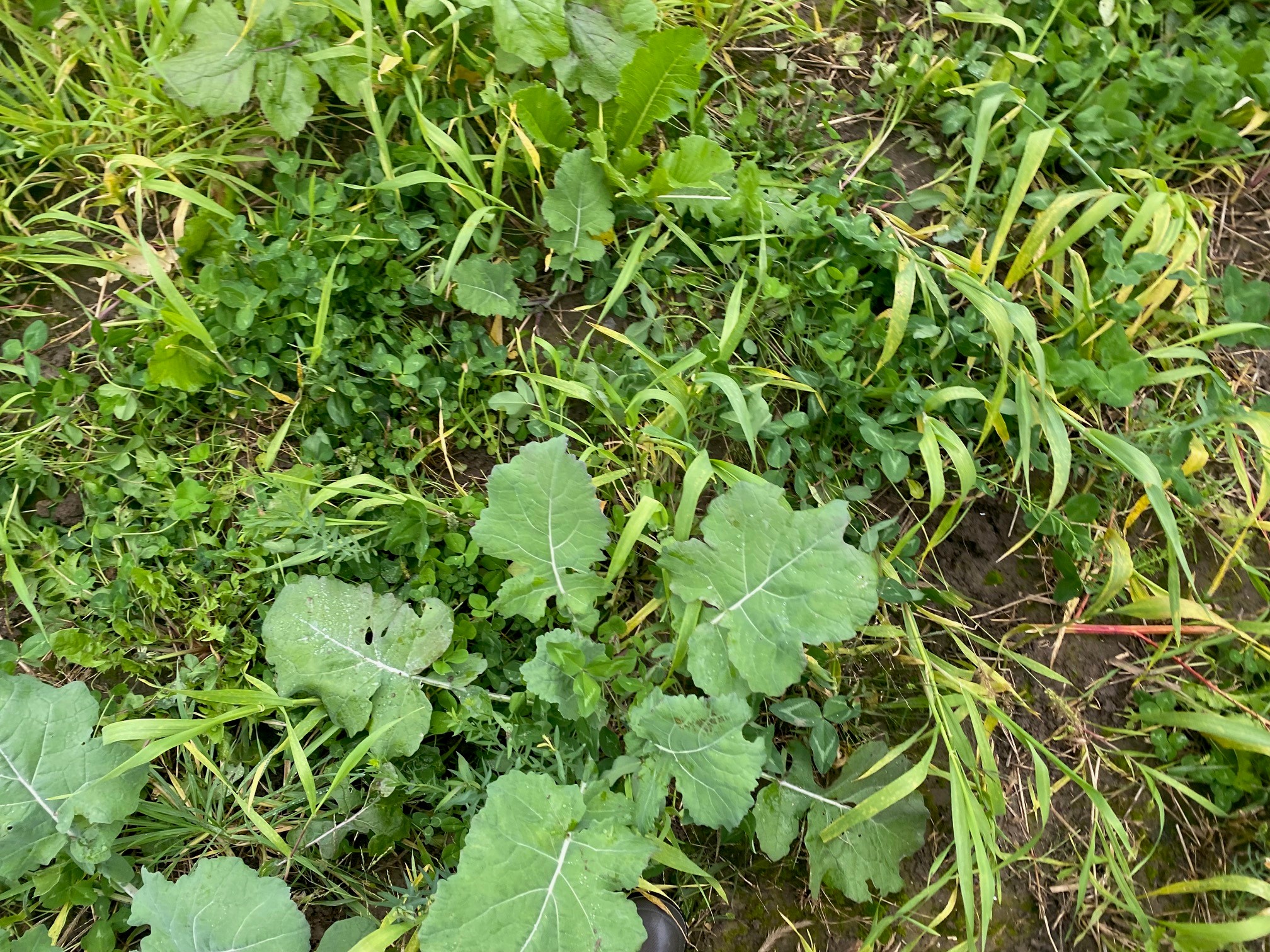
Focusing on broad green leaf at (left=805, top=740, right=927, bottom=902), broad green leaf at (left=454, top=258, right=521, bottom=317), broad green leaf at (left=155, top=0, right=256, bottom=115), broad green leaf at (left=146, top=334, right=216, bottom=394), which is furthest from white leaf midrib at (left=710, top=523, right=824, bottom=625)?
broad green leaf at (left=155, top=0, right=256, bottom=115)

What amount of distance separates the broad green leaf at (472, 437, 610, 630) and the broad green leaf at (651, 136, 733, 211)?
0.81 meters

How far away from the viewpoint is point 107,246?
208 cm

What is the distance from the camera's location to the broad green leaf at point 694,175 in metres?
1.99

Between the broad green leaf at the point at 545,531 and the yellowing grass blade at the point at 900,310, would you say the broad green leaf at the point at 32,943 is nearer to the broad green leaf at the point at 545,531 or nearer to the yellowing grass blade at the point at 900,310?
the broad green leaf at the point at 545,531

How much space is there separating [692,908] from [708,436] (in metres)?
1.21

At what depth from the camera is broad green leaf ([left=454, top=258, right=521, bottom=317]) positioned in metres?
1.97

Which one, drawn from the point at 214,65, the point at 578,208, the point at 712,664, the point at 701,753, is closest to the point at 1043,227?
the point at 578,208

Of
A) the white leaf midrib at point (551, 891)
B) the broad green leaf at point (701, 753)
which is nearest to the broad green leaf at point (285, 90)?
the broad green leaf at point (701, 753)

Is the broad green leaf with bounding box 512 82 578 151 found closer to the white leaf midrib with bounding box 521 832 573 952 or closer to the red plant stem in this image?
the white leaf midrib with bounding box 521 832 573 952

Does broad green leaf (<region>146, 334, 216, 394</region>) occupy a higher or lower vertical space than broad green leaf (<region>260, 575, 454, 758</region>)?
higher

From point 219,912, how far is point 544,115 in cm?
201

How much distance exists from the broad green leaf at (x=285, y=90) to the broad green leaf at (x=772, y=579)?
1.51 metres

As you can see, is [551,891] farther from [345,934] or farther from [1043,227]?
[1043,227]

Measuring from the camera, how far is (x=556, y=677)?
5.56 feet
